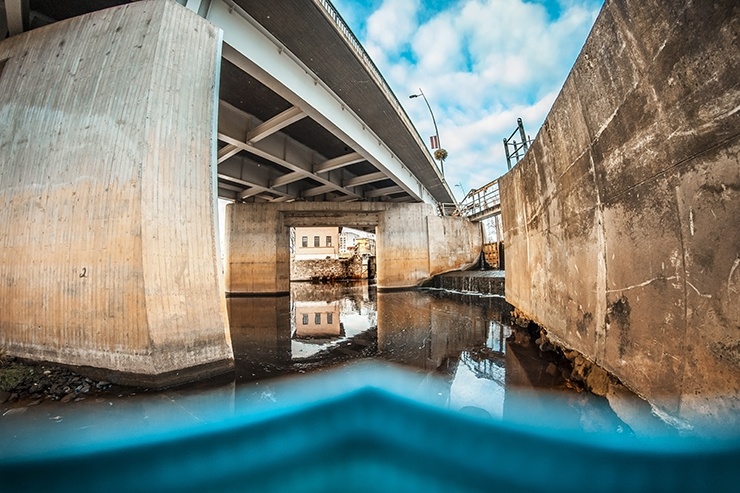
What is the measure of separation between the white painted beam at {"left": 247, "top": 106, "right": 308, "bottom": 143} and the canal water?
711cm

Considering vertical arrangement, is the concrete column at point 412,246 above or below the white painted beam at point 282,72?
below

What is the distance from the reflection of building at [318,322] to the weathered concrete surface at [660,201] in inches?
217

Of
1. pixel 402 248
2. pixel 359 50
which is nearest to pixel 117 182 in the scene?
pixel 359 50

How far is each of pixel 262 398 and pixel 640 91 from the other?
4982mm

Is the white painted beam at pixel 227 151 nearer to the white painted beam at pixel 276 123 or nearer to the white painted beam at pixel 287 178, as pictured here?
the white painted beam at pixel 276 123

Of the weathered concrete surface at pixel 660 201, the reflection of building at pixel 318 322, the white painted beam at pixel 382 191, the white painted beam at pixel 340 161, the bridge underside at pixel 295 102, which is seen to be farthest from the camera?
the white painted beam at pixel 382 191

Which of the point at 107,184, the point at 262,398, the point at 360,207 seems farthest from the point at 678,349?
the point at 360,207

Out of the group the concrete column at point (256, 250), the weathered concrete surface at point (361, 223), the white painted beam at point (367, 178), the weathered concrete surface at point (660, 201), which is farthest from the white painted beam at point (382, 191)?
the weathered concrete surface at point (660, 201)

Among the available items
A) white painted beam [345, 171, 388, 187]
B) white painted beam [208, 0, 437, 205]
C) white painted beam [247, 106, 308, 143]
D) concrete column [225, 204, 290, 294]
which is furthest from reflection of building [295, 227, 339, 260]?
white painted beam [247, 106, 308, 143]

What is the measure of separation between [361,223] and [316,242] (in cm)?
1983

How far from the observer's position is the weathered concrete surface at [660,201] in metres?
1.67

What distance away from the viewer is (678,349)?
6.70 ft

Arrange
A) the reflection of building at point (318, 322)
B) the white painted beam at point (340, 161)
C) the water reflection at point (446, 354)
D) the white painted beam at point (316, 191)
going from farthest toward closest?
the white painted beam at point (316, 191), the white painted beam at point (340, 161), the reflection of building at point (318, 322), the water reflection at point (446, 354)

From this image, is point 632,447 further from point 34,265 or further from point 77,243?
point 34,265
